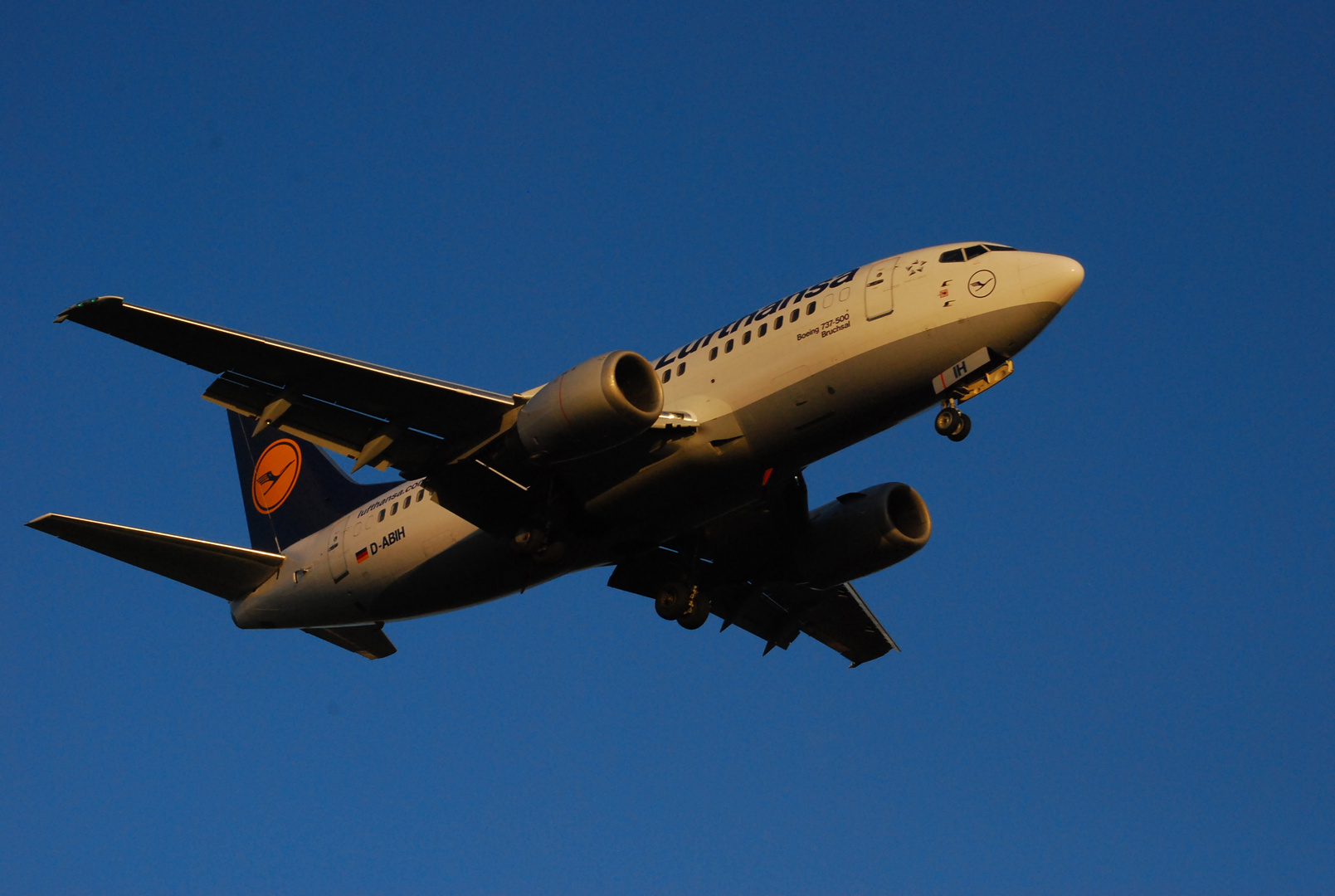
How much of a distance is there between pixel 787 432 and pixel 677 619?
19.3 ft

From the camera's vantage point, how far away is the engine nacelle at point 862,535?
89.4ft

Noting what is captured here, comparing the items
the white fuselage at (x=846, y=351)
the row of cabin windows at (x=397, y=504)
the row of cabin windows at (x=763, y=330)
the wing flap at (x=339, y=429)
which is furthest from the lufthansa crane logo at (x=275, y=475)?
the row of cabin windows at (x=763, y=330)

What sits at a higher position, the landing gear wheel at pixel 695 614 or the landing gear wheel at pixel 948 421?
the landing gear wheel at pixel 948 421

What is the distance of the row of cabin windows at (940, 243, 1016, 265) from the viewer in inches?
888

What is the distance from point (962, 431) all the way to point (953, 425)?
0.60 feet

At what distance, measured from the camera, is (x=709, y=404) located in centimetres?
2294

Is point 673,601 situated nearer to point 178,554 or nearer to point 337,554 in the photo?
point 337,554

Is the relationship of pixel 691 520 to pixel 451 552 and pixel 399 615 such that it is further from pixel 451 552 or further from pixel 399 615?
pixel 399 615

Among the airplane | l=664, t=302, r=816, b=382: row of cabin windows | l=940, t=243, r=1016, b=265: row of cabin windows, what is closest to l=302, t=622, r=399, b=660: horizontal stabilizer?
the airplane

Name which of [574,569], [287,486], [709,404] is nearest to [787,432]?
[709,404]

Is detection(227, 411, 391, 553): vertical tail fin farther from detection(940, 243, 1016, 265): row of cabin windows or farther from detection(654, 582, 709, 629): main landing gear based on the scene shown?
detection(940, 243, 1016, 265): row of cabin windows

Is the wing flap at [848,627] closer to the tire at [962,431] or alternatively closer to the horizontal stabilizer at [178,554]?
the tire at [962,431]

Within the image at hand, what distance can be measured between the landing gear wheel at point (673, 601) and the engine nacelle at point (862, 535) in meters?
2.86

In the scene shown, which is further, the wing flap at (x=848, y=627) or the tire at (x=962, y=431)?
the wing flap at (x=848, y=627)
